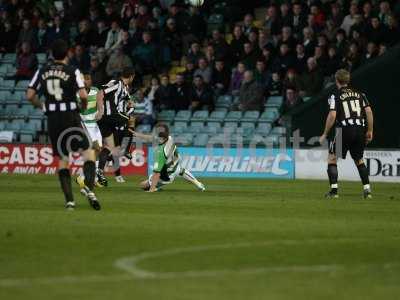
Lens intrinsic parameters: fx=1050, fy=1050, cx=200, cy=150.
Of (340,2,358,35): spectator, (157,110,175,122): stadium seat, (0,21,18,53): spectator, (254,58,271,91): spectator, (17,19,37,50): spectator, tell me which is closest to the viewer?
(340,2,358,35): spectator

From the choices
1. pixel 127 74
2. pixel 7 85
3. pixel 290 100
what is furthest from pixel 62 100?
pixel 7 85

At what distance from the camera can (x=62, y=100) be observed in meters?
13.6

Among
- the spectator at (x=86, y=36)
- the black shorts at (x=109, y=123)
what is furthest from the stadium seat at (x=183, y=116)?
the black shorts at (x=109, y=123)

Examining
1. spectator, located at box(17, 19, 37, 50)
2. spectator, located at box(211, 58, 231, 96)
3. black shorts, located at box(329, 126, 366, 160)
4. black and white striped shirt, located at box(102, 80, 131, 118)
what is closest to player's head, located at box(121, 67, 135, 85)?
black and white striped shirt, located at box(102, 80, 131, 118)

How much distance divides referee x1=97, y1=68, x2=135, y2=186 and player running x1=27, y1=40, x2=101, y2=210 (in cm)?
670

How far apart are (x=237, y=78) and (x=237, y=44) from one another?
1.08 metres

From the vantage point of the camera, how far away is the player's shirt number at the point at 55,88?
1350 centimetres

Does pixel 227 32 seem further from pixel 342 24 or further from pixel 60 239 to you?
pixel 60 239

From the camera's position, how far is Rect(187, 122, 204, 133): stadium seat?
2680 centimetres

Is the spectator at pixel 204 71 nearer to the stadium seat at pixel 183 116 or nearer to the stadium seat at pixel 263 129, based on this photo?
the stadium seat at pixel 183 116

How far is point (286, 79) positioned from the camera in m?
26.1

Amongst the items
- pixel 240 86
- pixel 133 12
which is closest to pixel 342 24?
pixel 240 86

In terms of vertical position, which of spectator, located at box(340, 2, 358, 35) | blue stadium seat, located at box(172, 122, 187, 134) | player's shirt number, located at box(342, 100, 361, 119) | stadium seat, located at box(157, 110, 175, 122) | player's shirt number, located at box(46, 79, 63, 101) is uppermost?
spectator, located at box(340, 2, 358, 35)

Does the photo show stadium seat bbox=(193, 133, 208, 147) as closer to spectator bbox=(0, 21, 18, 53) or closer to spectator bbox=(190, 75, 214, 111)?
spectator bbox=(190, 75, 214, 111)
